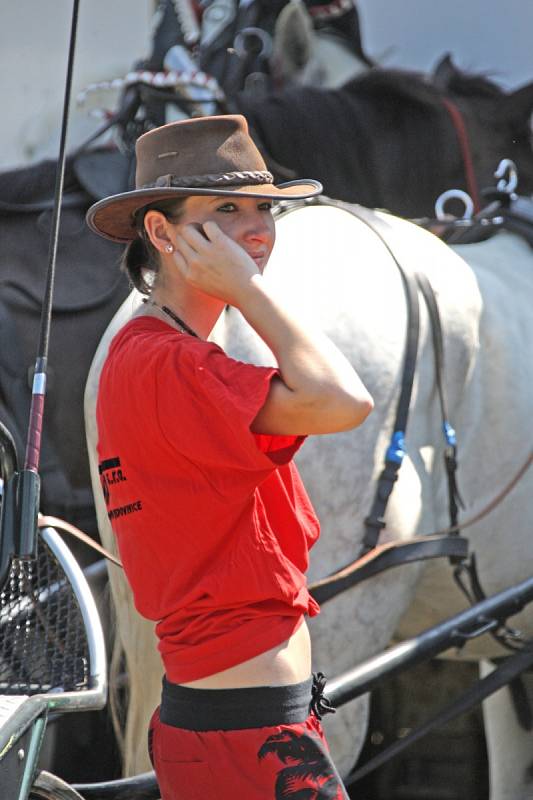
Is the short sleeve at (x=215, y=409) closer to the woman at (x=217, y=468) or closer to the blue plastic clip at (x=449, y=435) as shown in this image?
the woman at (x=217, y=468)

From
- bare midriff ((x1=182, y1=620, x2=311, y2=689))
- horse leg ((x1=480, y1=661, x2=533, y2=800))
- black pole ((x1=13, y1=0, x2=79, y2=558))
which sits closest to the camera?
bare midriff ((x1=182, y1=620, x2=311, y2=689))

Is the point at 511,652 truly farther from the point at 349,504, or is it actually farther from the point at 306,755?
the point at 306,755

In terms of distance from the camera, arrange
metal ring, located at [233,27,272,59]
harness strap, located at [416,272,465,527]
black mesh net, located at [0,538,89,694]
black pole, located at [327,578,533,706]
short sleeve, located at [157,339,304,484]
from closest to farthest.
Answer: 1. short sleeve, located at [157,339,304,484]
2. black mesh net, located at [0,538,89,694]
3. black pole, located at [327,578,533,706]
4. harness strap, located at [416,272,465,527]
5. metal ring, located at [233,27,272,59]

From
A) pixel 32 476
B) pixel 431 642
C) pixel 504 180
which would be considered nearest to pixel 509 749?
pixel 431 642

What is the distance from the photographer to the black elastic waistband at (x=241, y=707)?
152 cm

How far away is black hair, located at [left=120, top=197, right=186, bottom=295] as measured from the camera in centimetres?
165

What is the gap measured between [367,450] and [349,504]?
4.5 inches

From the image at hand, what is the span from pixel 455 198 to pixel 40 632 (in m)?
2.08

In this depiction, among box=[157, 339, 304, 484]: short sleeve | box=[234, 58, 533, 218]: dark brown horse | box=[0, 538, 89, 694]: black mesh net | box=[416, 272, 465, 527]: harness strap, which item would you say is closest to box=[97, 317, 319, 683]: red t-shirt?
box=[157, 339, 304, 484]: short sleeve

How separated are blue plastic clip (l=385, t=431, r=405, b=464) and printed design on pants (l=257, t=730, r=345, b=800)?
3.18 ft

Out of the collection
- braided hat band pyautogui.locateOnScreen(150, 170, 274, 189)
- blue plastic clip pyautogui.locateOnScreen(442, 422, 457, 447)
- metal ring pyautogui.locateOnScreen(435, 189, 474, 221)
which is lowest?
blue plastic clip pyautogui.locateOnScreen(442, 422, 457, 447)

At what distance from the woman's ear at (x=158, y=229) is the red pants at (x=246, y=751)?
58 cm

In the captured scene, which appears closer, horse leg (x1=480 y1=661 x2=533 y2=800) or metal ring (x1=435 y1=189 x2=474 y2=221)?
horse leg (x1=480 y1=661 x2=533 y2=800)

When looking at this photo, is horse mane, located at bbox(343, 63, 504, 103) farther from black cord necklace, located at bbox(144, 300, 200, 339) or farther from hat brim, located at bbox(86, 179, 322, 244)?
black cord necklace, located at bbox(144, 300, 200, 339)
